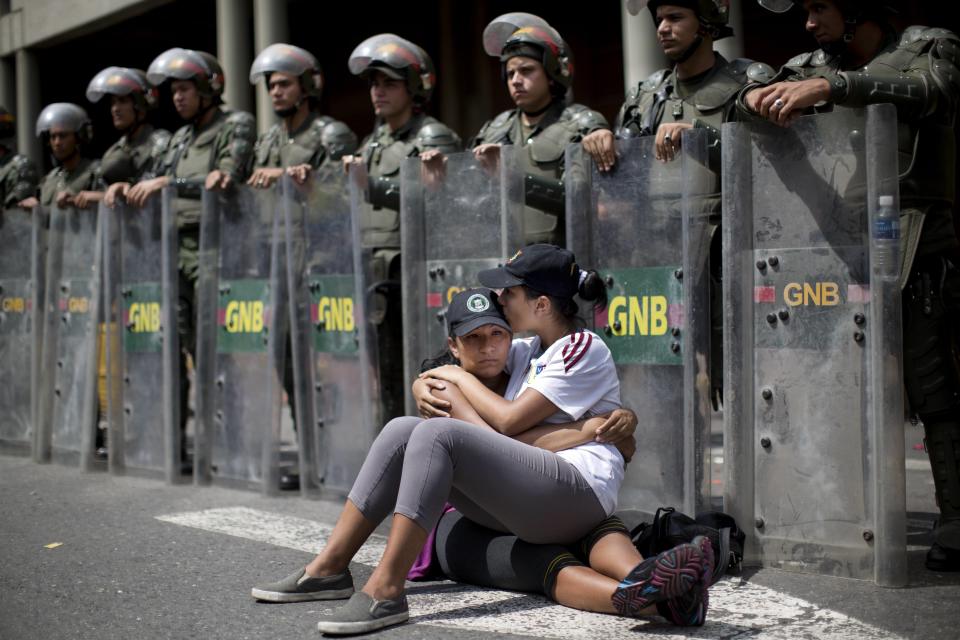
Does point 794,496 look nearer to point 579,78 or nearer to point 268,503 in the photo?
point 268,503

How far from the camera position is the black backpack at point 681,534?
4242 millimetres

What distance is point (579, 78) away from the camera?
1412 cm

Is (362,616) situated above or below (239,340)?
below

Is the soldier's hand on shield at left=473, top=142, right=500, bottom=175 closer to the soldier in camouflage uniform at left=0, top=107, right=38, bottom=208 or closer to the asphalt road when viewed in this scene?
the asphalt road

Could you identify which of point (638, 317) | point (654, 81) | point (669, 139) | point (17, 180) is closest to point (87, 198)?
point (17, 180)

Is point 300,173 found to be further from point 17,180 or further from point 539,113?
point 17,180

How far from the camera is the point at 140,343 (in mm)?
7438

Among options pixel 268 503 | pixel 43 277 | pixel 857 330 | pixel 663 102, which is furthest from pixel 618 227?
pixel 43 277

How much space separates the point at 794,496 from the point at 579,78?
10142 millimetres

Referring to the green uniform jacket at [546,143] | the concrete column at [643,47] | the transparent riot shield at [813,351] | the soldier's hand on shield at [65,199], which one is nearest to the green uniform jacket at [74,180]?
the soldier's hand on shield at [65,199]

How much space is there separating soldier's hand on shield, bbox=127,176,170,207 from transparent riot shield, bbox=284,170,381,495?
3.73 ft

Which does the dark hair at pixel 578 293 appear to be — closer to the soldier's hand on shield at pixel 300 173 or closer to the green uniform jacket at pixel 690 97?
the green uniform jacket at pixel 690 97

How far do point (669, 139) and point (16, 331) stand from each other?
18.2ft

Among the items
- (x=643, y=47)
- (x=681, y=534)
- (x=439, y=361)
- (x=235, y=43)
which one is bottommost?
(x=681, y=534)
